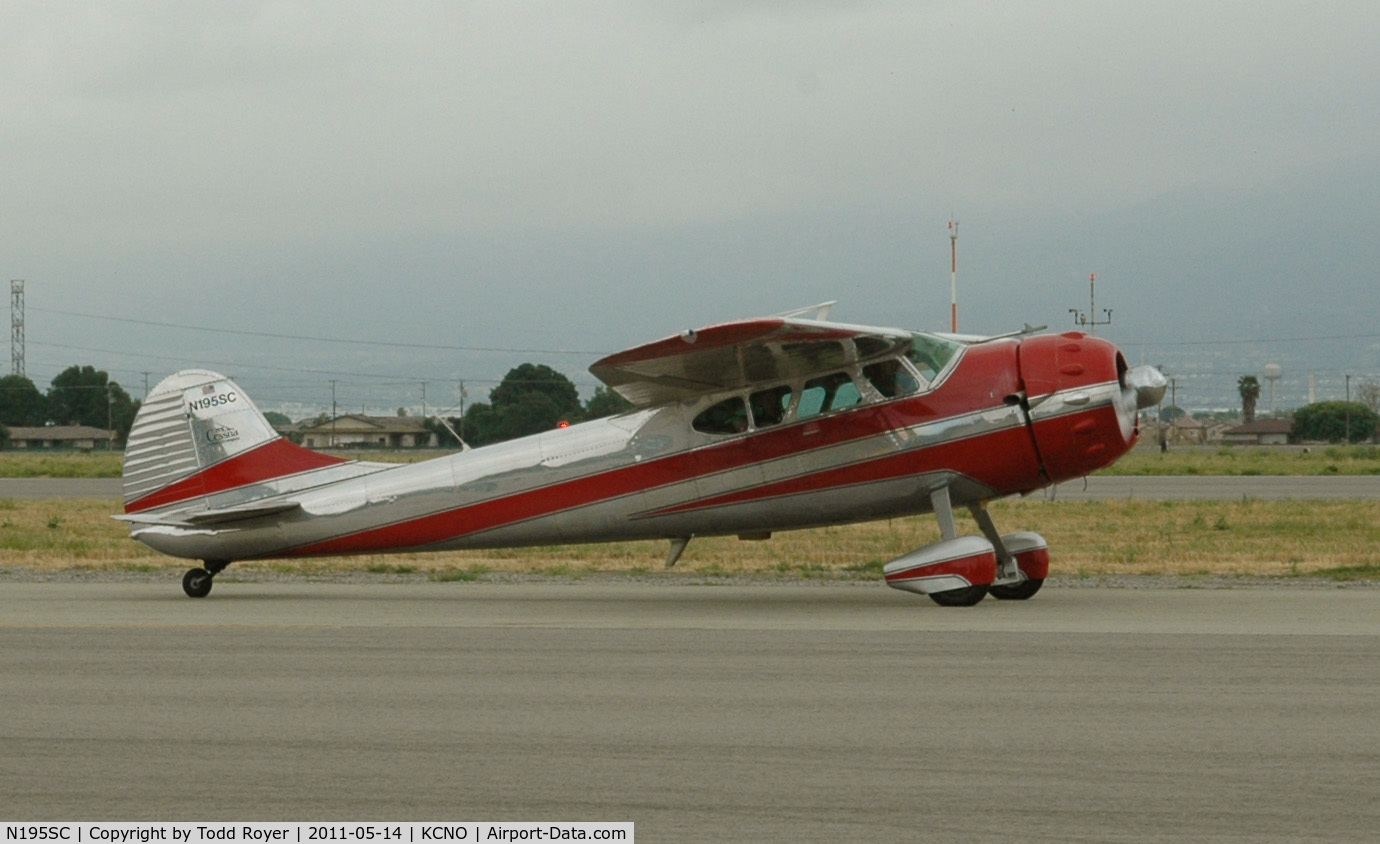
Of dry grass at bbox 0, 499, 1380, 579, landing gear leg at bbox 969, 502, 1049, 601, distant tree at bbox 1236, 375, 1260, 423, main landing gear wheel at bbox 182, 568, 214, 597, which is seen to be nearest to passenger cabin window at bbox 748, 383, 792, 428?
landing gear leg at bbox 969, 502, 1049, 601

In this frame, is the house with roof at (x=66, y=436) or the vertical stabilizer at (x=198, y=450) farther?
the house with roof at (x=66, y=436)

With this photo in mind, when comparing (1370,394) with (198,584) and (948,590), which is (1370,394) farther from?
(198,584)

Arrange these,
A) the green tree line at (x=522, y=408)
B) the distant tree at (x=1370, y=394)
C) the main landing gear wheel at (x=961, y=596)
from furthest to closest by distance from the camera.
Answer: the distant tree at (x=1370, y=394) < the green tree line at (x=522, y=408) < the main landing gear wheel at (x=961, y=596)

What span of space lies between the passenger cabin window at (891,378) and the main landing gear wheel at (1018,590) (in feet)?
7.43

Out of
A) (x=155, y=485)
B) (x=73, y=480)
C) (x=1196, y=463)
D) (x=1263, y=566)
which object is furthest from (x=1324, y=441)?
(x=155, y=485)

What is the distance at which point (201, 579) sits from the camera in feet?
54.1

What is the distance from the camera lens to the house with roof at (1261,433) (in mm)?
134750

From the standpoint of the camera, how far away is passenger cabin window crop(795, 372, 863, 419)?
15.4m

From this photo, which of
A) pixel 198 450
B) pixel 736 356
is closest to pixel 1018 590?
pixel 736 356

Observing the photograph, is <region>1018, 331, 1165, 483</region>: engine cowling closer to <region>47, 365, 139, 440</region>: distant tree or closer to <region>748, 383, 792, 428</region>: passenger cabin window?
<region>748, 383, 792, 428</region>: passenger cabin window

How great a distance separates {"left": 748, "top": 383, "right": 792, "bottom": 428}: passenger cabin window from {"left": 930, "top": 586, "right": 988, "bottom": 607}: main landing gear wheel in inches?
92.6

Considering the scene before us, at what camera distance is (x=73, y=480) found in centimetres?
5244

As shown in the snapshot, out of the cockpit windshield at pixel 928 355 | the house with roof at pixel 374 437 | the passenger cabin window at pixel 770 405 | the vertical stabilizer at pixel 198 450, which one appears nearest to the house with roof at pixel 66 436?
the house with roof at pixel 374 437

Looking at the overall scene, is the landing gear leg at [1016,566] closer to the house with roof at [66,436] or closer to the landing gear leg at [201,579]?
the landing gear leg at [201,579]
